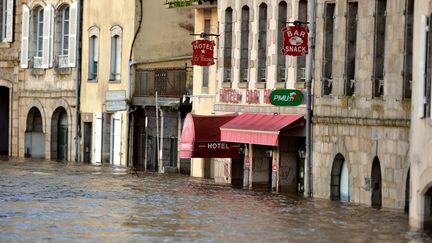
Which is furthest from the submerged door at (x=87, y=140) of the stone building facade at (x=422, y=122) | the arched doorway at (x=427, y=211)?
the arched doorway at (x=427, y=211)

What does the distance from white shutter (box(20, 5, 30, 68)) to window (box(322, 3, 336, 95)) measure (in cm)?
2828

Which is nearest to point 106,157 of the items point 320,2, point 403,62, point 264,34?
point 264,34

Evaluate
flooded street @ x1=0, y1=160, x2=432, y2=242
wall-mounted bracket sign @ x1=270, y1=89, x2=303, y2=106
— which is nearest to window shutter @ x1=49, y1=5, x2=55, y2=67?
flooded street @ x1=0, y1=160, x2=432, y2=242

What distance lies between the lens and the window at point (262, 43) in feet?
151

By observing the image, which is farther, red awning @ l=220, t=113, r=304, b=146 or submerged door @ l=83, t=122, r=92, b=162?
submerged door @ l=83, t=122, r=92, b=162

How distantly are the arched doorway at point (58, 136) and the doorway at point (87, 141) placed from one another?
2244 millimetres

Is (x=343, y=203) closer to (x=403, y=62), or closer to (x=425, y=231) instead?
(x=403, y=62)

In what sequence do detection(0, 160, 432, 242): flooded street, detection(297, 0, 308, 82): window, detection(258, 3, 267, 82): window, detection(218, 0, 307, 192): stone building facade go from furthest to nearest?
detection(258, 3, 267, 82): window < detection(218, 0, 307, 192): stone building facade < detection(297, 0, 308, 82): window < detection(0, 160, 432, 242): flooded street

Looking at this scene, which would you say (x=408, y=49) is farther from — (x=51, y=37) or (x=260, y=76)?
(x=51, y=37)

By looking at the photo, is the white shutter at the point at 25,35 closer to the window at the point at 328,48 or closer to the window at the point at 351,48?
the window at the point at 328,48

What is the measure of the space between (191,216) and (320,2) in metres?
9.60

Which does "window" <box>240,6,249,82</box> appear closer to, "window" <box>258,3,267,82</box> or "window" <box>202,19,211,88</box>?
"window" <box>258,3,267,82</box>

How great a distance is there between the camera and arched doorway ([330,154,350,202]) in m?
40.1

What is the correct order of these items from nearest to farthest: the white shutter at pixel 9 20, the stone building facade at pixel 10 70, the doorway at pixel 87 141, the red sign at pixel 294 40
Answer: the red sign at pixel 294 40 < the doorway at pixel 87 141 < the stone building facade at pixel 10 70 < the white shutter at pixel 9 20
